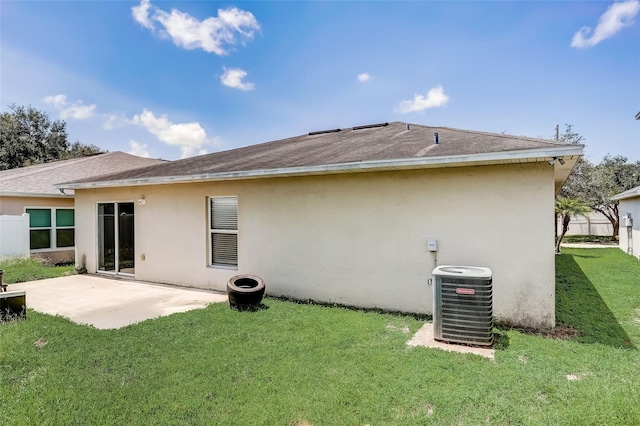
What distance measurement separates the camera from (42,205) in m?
12.1

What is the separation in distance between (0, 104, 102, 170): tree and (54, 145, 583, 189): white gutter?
26522mm

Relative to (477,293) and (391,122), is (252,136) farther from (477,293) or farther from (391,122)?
(477,293)

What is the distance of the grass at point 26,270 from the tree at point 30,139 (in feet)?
66.2

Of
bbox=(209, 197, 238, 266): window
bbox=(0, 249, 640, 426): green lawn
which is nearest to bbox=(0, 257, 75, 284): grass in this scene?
bbox=(0, 249, 640, 426): green lawn

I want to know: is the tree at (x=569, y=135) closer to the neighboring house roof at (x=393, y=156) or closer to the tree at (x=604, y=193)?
the tree at (x=604, y=193)

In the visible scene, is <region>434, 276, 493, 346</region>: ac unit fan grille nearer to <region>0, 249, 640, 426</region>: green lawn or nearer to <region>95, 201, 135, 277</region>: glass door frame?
<region>0, 249, 640, 426</region>: green lawn

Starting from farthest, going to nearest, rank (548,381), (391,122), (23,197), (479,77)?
1. (479,77)
2. (23,197)
3. (391,122)
4. (548,381)

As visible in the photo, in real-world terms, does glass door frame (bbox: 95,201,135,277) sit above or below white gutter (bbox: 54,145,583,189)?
below

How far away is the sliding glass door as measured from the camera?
9.55 meters

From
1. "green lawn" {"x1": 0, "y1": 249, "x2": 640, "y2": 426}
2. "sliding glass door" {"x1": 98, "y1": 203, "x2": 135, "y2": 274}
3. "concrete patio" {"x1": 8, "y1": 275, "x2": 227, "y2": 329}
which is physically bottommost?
"concrete patio" {"x1": 8, "y1": 275, "x2": 227, "y2": 329}

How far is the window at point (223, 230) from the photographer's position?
7.75 meters

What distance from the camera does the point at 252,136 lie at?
16812 millimetres

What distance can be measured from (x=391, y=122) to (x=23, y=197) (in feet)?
42.9

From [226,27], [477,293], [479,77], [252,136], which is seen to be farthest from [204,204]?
[479,77]
